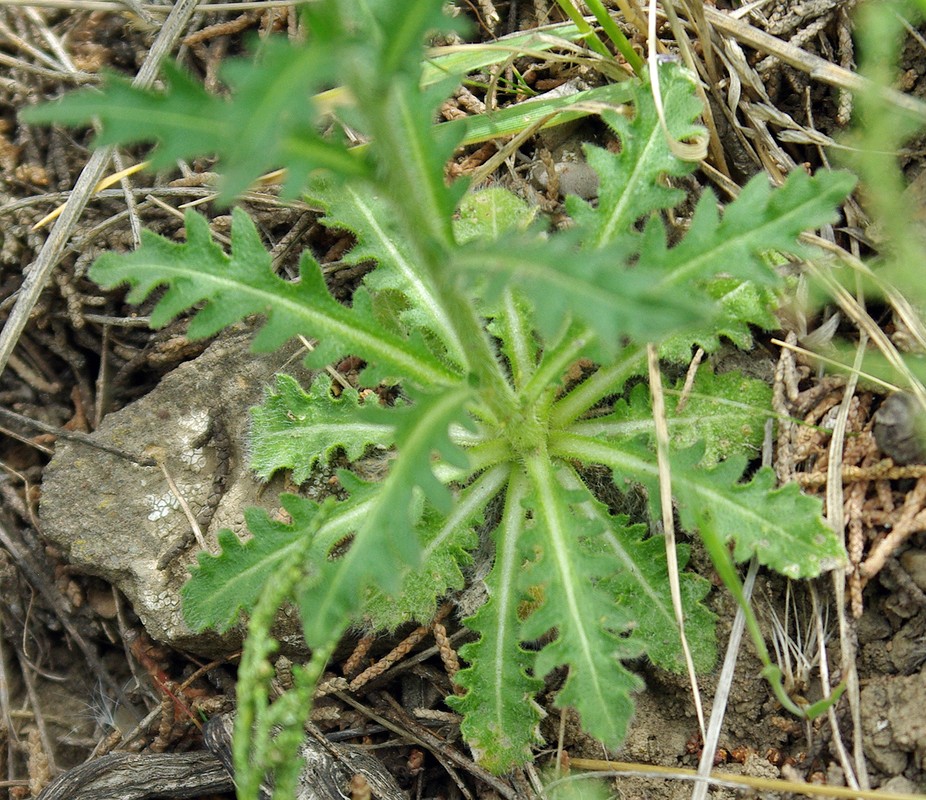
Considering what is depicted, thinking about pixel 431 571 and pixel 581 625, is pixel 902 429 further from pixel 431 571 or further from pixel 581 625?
pixel 431 571

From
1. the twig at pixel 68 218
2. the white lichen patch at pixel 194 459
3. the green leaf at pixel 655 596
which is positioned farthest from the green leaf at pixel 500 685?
the twig at pixel 68 218

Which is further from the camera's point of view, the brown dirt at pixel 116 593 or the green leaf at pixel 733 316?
the green leaf at pixel 733 316

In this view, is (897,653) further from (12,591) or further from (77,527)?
(12,591)

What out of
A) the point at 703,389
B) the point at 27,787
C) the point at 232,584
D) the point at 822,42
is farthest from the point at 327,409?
the point at 822,42

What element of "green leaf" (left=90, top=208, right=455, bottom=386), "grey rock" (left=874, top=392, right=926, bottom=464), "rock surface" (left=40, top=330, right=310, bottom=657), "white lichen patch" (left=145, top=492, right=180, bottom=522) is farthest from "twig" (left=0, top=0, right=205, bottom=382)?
"grey rock" (left=874, top=392, right=926, bottom=464)

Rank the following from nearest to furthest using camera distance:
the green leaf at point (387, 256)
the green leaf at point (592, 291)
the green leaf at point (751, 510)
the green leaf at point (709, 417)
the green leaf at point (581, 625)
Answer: the green leaf at point (592, 291) → the green leaf at point (581, 625) → the green leaf at point (751, 510) → the green leaf at point (709, 417) → the green leaf at point (387, 256)

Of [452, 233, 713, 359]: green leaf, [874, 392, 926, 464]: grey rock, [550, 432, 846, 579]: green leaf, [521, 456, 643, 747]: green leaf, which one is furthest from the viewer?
[874, 392, 926, 464]: grey rock

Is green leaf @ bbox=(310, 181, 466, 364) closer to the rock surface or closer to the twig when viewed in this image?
the rock surface

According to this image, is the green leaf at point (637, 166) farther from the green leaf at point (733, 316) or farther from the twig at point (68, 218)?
the twig at point (68, 218)
